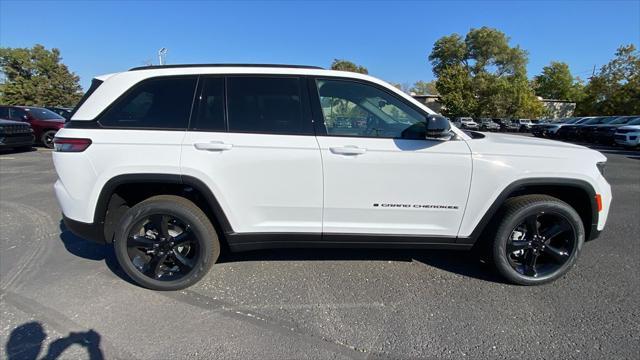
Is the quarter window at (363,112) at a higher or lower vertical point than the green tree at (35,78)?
lower

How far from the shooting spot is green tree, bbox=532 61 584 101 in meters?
63.8

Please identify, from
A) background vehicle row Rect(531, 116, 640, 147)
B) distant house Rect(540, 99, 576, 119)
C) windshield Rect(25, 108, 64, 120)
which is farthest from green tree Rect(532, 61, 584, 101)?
windshield Rect(25, 108, 64, 120)

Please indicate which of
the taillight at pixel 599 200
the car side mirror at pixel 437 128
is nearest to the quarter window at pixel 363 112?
the car side mirror at pixel 437 128

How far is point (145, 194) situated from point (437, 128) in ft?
8.46

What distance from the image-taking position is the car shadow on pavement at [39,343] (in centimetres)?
220

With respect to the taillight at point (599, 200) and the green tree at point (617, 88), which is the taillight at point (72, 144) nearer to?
the taillight at point (599, 200)

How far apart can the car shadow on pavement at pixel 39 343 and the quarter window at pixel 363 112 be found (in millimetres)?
2264

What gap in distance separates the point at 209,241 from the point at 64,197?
1274 mm

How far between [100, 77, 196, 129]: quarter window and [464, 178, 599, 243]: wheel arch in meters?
2.66

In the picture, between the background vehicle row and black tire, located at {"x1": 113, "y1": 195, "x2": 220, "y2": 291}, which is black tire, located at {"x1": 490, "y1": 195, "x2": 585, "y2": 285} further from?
the background vehicle row

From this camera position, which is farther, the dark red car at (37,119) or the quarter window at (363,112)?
the dark red car at (37,119)

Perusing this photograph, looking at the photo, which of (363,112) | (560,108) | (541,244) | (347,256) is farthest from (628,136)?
(560,108)

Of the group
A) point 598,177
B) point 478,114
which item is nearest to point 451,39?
point 478,114

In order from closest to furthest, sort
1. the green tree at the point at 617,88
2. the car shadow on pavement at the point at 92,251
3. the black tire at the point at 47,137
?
the car shadow on pavement at the point at 92,251 < the black tire at the point at 47,137 < the green tree at the point at 617,88
